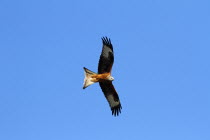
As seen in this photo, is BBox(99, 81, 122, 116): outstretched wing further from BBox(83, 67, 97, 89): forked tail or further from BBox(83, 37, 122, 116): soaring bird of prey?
BBox(83, 67, 97, 89): forked tail

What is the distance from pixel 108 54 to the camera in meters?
20.7

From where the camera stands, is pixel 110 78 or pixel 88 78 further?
pixel 110 78

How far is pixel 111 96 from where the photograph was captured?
21594mm

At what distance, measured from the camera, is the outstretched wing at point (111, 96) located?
2119cm

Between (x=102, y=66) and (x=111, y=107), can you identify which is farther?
(x=111, y=107)

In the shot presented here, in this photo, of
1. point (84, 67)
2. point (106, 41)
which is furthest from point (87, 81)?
point (106, 41)

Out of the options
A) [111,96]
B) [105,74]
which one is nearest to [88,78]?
[105,74]

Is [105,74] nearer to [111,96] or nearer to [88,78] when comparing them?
[88,78]

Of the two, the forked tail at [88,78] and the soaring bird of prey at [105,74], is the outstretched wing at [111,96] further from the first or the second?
the forked tail at [88,78]

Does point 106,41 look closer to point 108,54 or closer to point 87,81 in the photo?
point 108,54

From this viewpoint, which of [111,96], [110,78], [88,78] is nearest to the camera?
[88,78]

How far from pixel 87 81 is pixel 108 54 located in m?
1.49

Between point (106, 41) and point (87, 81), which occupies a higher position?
point (106, 41)

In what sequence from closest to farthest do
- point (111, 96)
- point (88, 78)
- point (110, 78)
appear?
point (88, 78) → point (110, 78) → point (111, 96)
